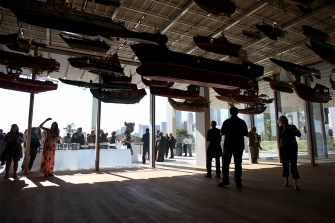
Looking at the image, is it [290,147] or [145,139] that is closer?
[290,147]

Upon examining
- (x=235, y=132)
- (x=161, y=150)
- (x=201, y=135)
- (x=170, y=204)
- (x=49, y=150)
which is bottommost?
(x=170, y=204)

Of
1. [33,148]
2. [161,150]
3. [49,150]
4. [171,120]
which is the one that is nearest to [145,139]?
[161,150]

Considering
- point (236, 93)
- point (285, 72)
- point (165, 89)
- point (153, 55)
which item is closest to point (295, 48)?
point (285, 72)

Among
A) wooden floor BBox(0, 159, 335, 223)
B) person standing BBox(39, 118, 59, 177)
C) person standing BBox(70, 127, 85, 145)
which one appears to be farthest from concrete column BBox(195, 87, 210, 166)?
person standing BBox(39, 118, 59, 177)

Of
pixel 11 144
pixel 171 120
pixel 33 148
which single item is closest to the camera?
pixel 11 144

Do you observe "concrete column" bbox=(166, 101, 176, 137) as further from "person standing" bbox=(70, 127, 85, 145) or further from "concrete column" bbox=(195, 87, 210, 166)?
"person standing" bbox=(70, 127, 85, 145)

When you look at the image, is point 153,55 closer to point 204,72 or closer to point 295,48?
point 204,72

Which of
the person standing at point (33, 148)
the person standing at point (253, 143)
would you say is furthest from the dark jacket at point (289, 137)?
the person standing at point (33, 148)

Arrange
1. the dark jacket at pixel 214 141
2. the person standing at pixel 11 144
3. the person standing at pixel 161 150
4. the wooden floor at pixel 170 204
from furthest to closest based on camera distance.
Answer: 1. the person standing at pixel 161 150
2. the person standing at pixel 11 144
3. the dark jacket at pixel 214 141
4. the wooden floor at pixel 170 204

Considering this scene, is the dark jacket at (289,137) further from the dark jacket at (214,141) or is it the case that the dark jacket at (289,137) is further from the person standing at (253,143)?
the person standing at (253,143)

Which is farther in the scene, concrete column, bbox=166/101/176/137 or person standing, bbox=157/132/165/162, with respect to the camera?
concrete column, bbox=166/101/176/137

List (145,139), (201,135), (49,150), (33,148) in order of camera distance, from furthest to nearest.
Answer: (145,139) → (201,135) → (33,148) → (49,150)

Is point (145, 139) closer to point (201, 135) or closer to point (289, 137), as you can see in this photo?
point (201, 135)

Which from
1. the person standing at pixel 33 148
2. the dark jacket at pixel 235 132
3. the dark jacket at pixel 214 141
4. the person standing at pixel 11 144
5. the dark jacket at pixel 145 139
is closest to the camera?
the dark jacket at pixel 235 132
